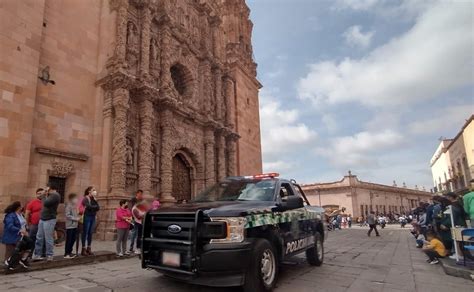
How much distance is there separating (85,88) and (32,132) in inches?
117

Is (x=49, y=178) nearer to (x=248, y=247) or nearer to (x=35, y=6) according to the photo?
(x=35, y=6)


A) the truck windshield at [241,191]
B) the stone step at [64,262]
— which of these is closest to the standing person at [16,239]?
the stone step at [64,262]

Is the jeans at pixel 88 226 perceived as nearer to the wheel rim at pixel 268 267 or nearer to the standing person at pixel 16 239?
the standing person at pixel 16 239

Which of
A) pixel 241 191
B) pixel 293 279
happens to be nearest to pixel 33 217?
pixel 241 191

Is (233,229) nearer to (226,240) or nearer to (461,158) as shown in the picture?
(226,240)

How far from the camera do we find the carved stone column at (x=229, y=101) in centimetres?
2156

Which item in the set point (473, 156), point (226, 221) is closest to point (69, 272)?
point (226, 221)

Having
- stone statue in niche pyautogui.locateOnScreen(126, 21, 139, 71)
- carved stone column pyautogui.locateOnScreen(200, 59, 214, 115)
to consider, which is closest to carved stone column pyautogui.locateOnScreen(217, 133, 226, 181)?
carved stone column pyautogui.locateOnScreen(200, 59, 214, 115)

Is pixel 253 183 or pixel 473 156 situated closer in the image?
pixel 253 183

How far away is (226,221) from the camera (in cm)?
387

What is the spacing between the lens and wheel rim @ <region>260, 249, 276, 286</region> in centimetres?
413

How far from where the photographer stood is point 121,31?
13.1 meters

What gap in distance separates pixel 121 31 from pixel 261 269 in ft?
41.0

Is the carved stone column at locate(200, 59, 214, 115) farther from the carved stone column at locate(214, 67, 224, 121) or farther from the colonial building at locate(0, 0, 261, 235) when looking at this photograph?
the carved stone column at locate(214, 67, 224, 121)
